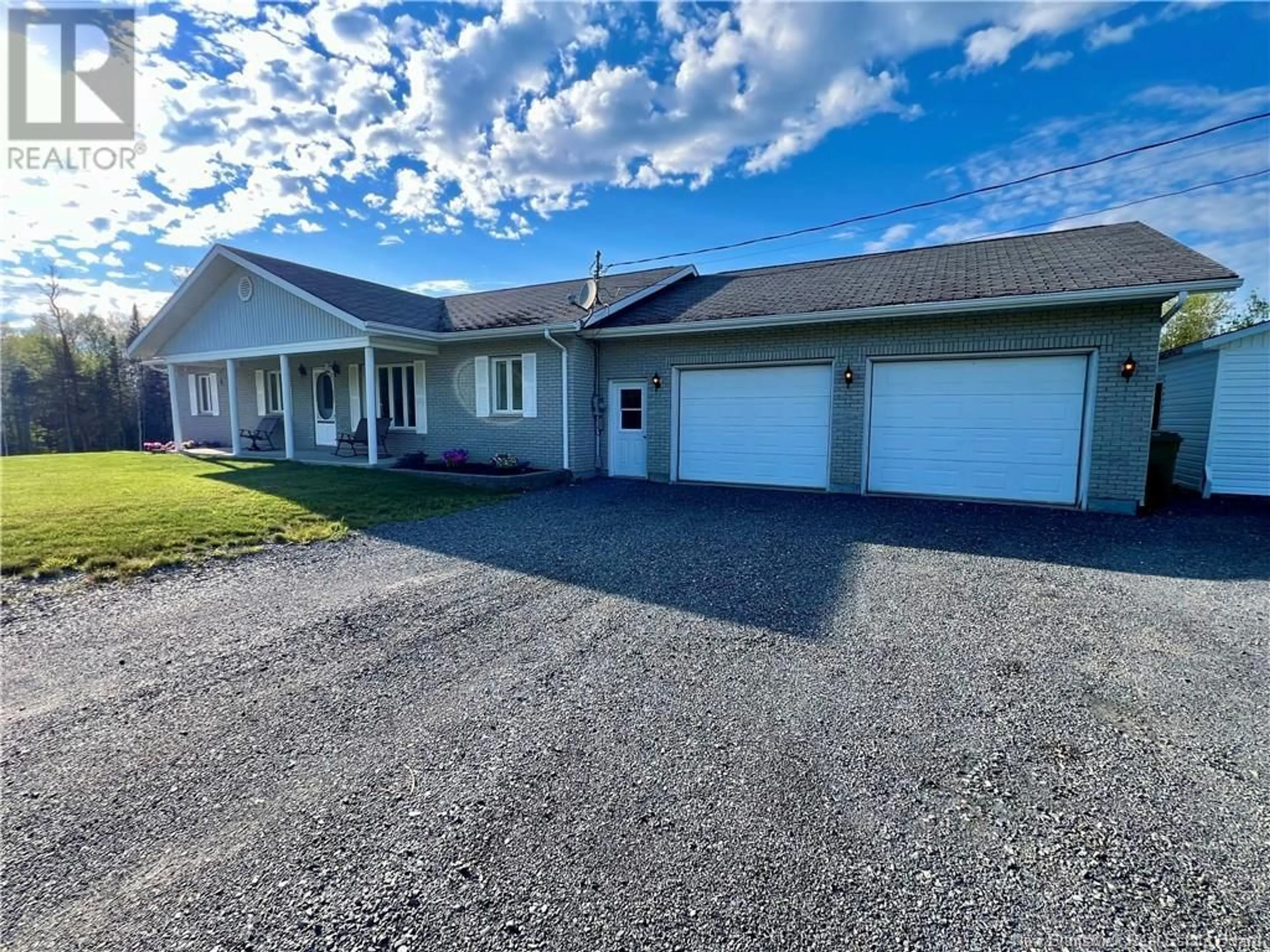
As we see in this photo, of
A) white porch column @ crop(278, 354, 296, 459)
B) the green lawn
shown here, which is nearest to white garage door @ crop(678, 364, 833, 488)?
the green lawn

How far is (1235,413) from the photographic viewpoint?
920 centimetres

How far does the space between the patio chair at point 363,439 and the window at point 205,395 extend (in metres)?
6.87

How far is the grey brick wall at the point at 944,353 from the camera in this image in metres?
7.53

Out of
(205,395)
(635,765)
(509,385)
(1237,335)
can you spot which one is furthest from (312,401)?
(1237,335)

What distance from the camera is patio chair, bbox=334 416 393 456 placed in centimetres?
1349

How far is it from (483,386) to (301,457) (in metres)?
5.44

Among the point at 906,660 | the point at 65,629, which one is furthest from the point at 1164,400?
the point at 65,629

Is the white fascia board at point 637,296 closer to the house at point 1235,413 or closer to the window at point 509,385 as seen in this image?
the window at point 509,385

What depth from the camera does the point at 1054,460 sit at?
809 cm

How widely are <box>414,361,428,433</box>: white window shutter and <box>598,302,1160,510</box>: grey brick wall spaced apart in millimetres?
4710

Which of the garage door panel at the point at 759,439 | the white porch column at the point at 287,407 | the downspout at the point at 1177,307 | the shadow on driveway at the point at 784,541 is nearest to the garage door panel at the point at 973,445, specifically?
the shadow on driveway at the point at 784,541

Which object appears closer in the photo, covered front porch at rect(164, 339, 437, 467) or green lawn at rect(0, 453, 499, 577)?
green lawn at rect(0, 453, 499, 577)

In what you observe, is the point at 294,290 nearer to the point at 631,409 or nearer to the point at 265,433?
the point at 265,433

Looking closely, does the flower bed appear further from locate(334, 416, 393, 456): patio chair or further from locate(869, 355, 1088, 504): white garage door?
locate(869, 355, 1088, 504): white garage door
